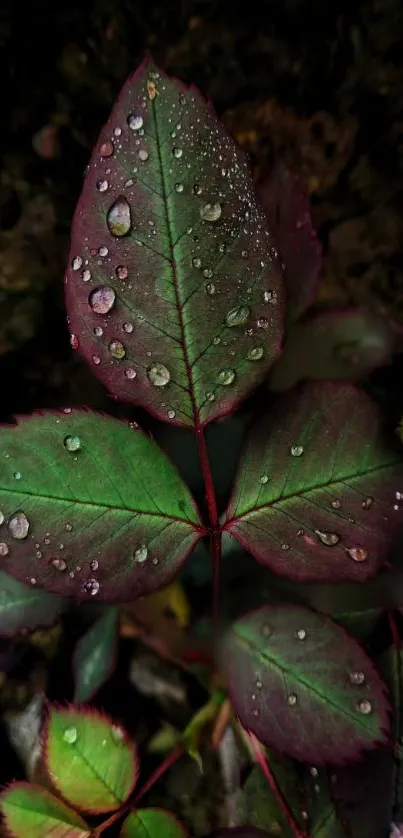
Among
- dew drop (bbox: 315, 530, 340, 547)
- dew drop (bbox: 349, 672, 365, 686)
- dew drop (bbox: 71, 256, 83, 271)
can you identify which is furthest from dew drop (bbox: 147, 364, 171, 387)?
dew drop (bbox: 349, 672, 365, 686)

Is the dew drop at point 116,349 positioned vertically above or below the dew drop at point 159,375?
above

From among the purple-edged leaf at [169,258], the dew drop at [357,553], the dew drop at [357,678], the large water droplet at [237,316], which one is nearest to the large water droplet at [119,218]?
the purple-edged leaf at [169,258]

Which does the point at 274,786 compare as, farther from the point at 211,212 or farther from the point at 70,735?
the point at 211,212

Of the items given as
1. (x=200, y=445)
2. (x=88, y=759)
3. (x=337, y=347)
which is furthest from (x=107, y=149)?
(x=88, y=759)

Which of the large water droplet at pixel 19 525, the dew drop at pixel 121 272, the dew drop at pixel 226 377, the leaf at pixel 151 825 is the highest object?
the dew drop at pixel 121 272

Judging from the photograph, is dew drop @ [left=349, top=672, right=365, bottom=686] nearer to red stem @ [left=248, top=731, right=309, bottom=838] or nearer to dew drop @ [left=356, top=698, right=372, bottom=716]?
dew drop @ [left=356, top=698, right=372, bottom=716]

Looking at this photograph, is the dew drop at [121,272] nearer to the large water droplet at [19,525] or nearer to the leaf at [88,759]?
the large water droplet at [19,525]

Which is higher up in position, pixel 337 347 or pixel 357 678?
pixel 337 347

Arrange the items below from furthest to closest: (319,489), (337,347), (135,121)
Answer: (337,347)
(319,489)
(135,121)
